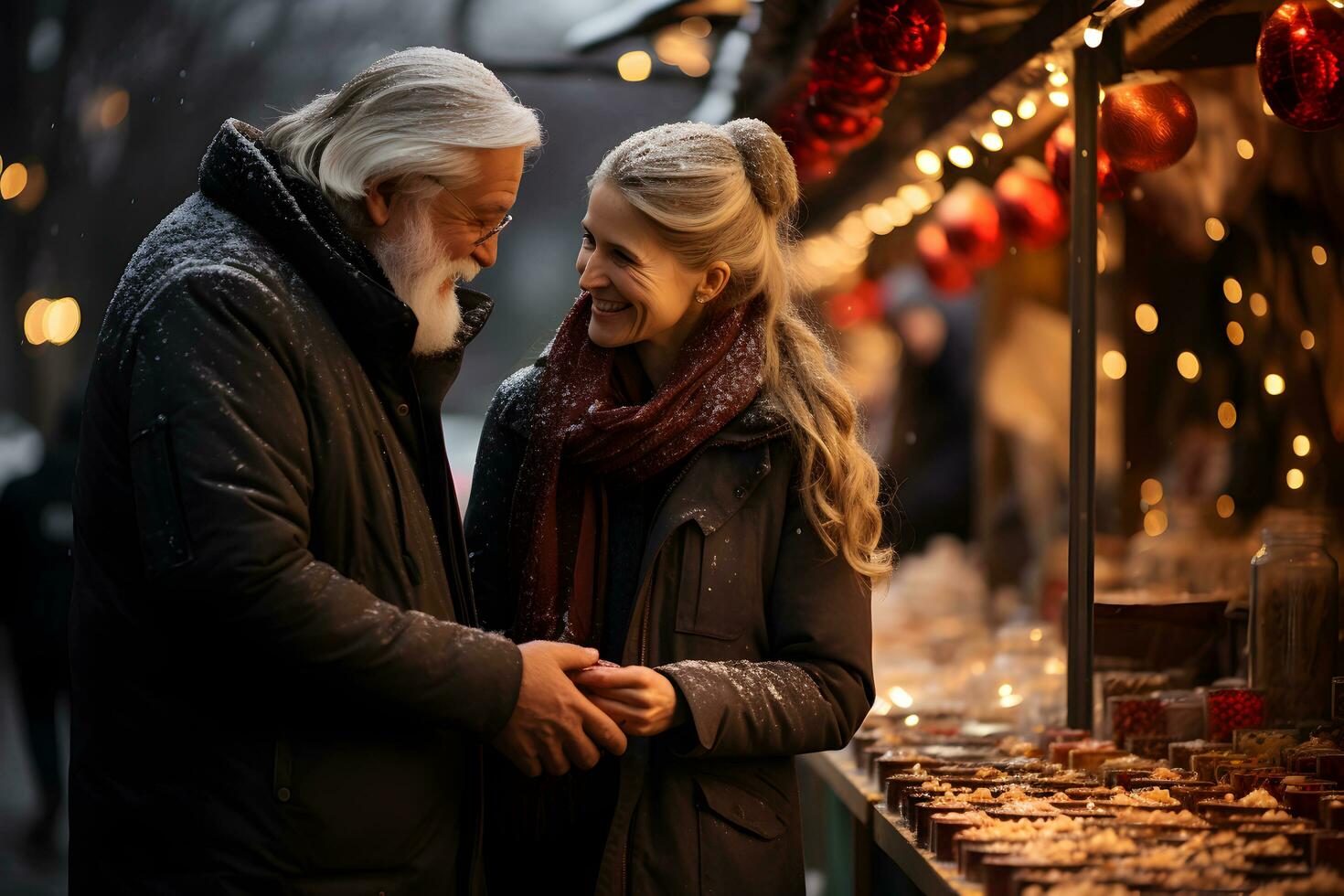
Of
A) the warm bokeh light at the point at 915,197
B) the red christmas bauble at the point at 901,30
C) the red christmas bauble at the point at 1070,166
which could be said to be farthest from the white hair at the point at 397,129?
the warm bokeh light at the point at 915,197

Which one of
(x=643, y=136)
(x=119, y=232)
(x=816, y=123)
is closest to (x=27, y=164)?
(x=119, y=232)

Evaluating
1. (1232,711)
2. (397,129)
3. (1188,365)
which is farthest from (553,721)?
(1188,365)

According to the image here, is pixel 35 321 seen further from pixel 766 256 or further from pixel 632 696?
pixel 632 696

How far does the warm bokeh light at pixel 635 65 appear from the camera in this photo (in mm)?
5977

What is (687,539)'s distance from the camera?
2441mm

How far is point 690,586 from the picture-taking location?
7.97 ft

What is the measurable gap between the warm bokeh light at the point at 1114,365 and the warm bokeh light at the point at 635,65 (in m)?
2.57

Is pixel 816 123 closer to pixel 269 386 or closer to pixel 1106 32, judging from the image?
pixel 1106 32

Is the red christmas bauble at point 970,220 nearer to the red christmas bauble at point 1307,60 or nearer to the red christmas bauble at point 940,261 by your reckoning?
the red christmas bauble at point 940,261

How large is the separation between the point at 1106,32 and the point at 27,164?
3900 millimetres

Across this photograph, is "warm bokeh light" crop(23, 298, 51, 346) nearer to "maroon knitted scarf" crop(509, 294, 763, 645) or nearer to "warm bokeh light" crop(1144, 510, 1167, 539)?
"maroon knitted scarf" crop(509, 294, 763, 645)

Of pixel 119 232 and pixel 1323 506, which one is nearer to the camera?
pixel 1323 506

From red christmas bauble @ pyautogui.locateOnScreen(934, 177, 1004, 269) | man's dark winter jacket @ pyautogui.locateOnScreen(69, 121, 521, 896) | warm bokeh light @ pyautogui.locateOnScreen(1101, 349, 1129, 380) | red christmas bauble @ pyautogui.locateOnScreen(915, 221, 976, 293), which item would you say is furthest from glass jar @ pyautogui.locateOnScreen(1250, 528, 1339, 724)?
red christmas bauble @ pyautogui.locateOnScreen(915, 221, 976, 293)

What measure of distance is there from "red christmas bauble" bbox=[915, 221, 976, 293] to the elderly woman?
3.86 metres
